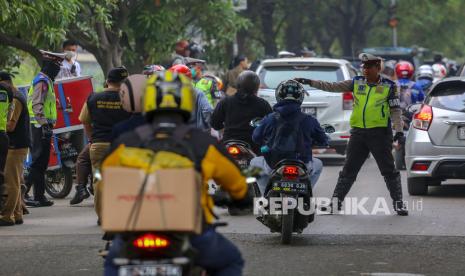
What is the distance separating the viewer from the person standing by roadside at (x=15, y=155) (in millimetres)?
13203

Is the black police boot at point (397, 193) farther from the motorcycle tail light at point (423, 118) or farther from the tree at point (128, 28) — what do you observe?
the tree at point (128, 28)

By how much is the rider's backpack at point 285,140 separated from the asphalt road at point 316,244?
780 millimetres

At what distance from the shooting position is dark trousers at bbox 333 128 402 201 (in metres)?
13.5

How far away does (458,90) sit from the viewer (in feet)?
50.7

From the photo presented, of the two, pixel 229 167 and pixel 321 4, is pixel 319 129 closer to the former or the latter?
pixel 229 167

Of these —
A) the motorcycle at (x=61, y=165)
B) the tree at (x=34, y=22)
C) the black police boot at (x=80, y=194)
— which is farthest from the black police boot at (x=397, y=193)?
the motorcycle at (x=61, y=165)

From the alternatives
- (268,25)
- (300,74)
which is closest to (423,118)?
(300,74)

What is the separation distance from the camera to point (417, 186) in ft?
51.6

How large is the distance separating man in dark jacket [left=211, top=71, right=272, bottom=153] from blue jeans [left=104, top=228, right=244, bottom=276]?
7.45 meters

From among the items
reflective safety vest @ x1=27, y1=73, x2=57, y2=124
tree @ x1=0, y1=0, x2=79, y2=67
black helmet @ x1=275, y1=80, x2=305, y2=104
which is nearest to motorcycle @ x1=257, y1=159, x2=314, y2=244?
black helmet @ x1=275, y1=80, x2=305, y2=104

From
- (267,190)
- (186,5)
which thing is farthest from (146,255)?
(186,5)

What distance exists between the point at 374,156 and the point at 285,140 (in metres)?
2.34

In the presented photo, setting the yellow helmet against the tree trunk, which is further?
the tree trunk

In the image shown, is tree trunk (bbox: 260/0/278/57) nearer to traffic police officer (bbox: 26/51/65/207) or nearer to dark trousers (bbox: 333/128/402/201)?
traffic police officer (bbox: 26/51/65/207)
